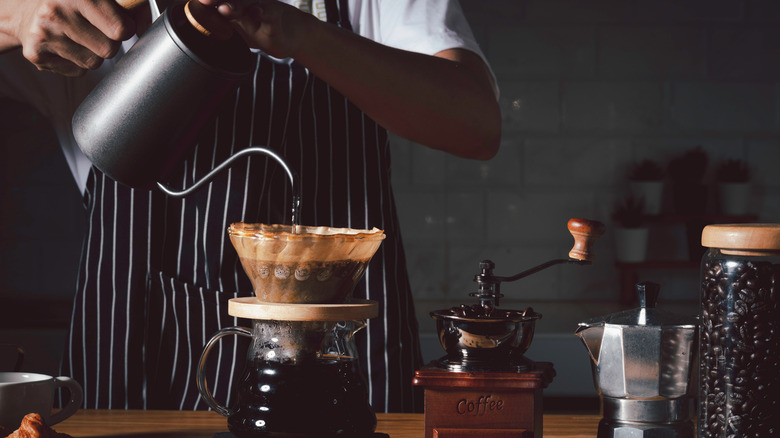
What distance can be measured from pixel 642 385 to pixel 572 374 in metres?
1.41

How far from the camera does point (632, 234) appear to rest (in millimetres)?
2582

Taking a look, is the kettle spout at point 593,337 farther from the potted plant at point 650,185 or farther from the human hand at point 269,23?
the potted plant at point 650,185

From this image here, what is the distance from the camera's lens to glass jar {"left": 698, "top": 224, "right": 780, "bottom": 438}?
0.65 m

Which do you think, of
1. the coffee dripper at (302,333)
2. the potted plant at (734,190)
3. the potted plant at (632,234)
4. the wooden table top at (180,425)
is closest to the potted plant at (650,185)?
the potted plant at (632,234)

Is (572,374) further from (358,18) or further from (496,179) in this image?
(358,18)

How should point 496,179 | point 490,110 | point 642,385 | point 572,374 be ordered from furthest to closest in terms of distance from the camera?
point 496,179
point 572,374
point 490,110
point 642,385

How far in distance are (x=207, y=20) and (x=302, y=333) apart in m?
0.28

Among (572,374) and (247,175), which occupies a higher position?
(247,175)

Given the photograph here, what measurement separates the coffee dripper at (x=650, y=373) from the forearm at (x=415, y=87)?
0.39 m

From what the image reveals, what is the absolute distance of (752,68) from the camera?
2748mm

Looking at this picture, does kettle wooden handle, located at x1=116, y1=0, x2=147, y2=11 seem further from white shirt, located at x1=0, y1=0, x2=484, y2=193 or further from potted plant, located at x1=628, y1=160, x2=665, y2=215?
potted plant, located at x1=628, y1=160, x2=665, y2=215

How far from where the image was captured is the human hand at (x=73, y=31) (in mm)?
765

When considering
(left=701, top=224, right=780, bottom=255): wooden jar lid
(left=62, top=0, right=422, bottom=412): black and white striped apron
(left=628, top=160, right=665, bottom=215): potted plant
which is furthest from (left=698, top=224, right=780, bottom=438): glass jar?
(left=628, top=160, right=665, bottom=215): potted plant

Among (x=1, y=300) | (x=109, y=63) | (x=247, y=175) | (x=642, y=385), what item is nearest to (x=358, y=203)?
(x=247, y=175)
